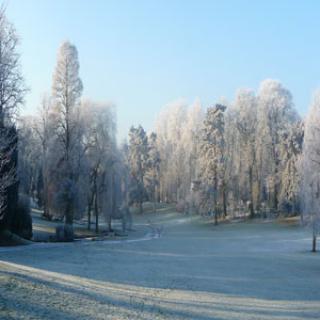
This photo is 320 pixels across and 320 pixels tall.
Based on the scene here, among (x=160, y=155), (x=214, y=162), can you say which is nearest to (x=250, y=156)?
(x=214, y=162)

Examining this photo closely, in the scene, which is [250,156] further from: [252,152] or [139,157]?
[139,157]

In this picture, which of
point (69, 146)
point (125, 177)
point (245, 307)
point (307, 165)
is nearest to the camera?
point (245, 307)

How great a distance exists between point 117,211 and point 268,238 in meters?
15.8

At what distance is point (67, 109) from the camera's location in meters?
41.1

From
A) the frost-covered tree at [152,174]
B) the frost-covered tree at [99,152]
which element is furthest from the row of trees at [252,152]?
the frost-covered tree at [152,174]

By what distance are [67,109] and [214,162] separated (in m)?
30.3

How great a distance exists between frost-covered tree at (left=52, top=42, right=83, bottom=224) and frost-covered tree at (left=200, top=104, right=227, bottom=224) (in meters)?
27.9

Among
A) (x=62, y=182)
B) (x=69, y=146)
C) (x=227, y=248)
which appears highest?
(x=69, y=146)

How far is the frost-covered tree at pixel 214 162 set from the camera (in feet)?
220

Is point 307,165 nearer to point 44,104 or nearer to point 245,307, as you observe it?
point 245,307

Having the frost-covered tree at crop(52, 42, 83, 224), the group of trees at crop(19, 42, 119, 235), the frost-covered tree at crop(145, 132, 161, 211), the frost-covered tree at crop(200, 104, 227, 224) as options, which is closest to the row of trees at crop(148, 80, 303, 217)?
the frost-covered tree at crop(200, 104, 227, 224)

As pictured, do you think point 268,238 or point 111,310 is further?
point 268,238

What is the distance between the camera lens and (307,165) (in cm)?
3434

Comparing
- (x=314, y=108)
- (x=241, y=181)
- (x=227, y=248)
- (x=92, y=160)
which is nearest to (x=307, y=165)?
(x=314, y=108)
